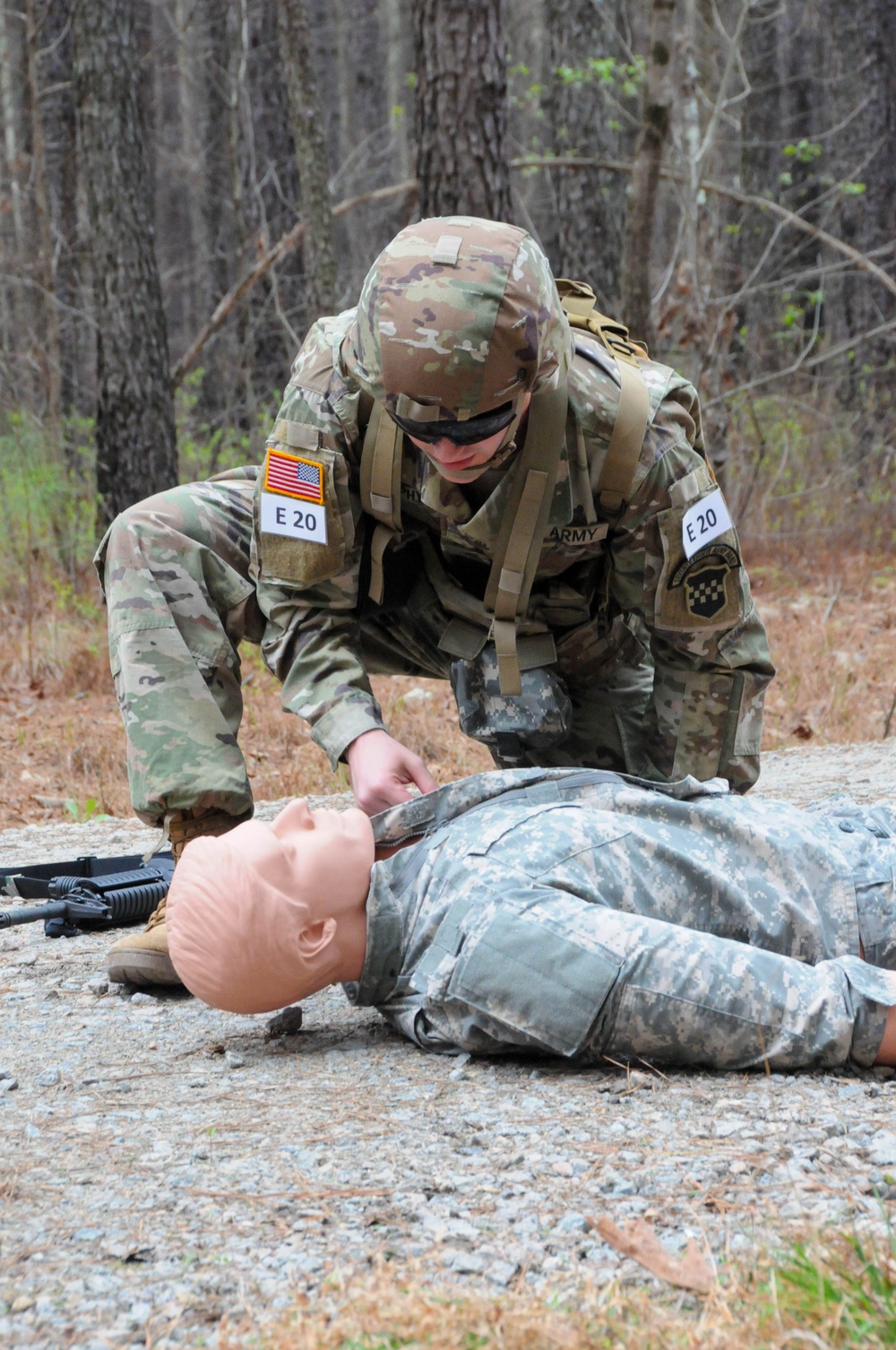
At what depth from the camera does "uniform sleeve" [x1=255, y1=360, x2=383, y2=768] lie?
2.80 metres

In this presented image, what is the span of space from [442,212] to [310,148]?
2047 millimetres

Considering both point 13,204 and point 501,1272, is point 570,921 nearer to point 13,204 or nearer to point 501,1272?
point 501,1272

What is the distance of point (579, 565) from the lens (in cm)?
311

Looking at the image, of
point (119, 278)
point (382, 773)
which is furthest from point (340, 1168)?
point (119, 278)

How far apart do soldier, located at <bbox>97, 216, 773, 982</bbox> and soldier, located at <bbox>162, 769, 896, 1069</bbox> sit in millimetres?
344

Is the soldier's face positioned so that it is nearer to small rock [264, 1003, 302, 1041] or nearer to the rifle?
small rock [264, 1003, 302, 1041]

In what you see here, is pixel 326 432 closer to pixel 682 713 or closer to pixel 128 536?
pixel 128 536

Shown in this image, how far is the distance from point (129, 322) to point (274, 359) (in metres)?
2.55

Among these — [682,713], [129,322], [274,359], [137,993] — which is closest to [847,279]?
[274,359]

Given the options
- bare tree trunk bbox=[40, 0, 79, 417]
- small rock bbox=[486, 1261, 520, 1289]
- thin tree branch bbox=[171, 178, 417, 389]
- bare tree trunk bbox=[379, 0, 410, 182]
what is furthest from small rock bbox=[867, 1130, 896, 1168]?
bare tree trunk bbox=[379, 0, 410, 182]

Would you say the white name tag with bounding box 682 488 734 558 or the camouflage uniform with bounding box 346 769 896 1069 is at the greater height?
the white name tag with bounding box 682 488 734 558

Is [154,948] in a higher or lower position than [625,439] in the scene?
lower

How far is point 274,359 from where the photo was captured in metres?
10.2

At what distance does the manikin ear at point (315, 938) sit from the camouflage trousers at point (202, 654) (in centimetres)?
63
